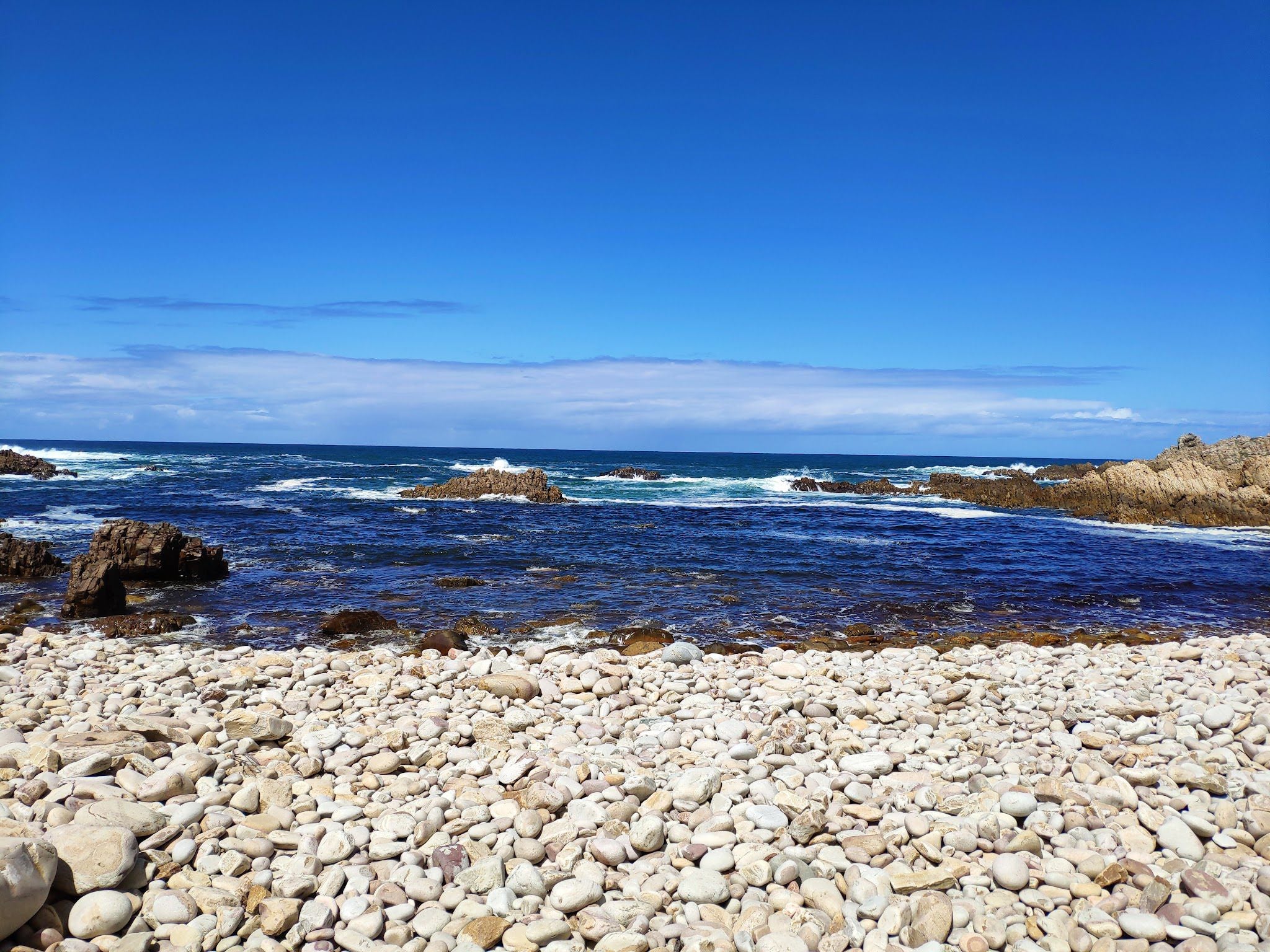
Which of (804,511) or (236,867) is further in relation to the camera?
(804,511)

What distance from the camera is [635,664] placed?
798 centimetres

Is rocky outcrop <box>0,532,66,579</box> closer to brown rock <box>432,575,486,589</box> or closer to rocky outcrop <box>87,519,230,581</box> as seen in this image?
rocky outcrop <box>87,519,230,581</box>

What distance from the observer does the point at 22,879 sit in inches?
130

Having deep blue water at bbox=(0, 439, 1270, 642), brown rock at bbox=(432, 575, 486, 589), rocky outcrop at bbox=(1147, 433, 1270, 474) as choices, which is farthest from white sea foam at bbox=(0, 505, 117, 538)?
rocky outcrop at bbox=(1147, 433, 1270, 474)

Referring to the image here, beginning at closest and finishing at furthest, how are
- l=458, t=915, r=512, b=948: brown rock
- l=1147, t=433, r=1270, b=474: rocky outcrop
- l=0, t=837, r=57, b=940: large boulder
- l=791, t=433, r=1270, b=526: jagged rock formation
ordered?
l=0, t=837, r=57, b=940: large boulder, l=458, t=915, r=512, b=948: brown rock, l=791, t=433, r=1270, b=526: jagged rock formation, l=1147, t=433, r=1270, b=474: rocky outcrop

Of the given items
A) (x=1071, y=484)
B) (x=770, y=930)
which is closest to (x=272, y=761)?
(x=770, y=930)

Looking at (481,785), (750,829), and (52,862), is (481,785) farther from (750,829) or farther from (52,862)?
(52,862)

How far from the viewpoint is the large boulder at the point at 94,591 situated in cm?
1100

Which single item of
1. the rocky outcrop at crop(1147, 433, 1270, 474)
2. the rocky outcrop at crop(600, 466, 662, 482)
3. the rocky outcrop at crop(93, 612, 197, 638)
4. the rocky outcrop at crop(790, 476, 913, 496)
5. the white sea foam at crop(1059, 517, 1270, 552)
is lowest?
the rocky outcrop at crop(93, 612, 197, 638)

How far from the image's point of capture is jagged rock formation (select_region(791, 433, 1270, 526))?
29.6 meters

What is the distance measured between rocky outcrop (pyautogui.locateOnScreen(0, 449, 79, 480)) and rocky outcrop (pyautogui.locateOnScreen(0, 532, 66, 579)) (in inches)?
1285

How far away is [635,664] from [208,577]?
994 cm

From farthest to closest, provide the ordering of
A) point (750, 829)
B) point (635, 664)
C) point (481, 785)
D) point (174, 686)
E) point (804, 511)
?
point (804, 511) < point (635, 664) < point (174, 686) < point (481, 785) < point (750, 829)

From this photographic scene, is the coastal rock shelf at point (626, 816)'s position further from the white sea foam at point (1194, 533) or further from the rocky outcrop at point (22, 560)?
the white sea foam at point (1194, 533)
